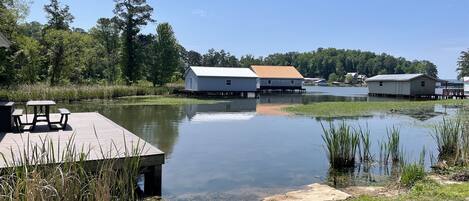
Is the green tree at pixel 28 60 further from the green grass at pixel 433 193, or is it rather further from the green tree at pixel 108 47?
the green grass at pixel 433 193

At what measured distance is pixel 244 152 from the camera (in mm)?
11617

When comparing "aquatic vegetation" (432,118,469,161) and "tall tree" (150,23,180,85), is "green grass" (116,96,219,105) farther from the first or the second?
"aquatic vegetation" (432,118,469,161)

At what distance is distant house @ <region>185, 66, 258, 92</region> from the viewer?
44031mm

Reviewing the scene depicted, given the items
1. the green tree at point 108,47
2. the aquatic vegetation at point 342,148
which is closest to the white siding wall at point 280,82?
the green tree at point 108,47

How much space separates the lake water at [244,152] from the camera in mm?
8180

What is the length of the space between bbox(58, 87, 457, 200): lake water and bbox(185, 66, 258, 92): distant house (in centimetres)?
2392

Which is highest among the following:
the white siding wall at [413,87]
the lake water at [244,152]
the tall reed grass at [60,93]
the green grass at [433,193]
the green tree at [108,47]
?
the green tree at [108,47]

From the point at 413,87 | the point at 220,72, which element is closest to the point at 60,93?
the point at 220,72

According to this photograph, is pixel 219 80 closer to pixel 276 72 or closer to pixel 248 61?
pixel 276 72

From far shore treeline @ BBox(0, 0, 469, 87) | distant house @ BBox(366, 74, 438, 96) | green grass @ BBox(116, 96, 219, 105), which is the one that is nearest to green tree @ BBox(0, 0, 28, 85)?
far shore treeline @ BBox(0, 0, 469, 87)

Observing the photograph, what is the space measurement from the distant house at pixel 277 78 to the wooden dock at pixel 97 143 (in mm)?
43134

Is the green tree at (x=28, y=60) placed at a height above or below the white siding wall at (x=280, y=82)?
above

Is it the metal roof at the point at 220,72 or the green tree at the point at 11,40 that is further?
the metal roof at the point at 220,72

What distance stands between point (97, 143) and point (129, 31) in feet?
136
